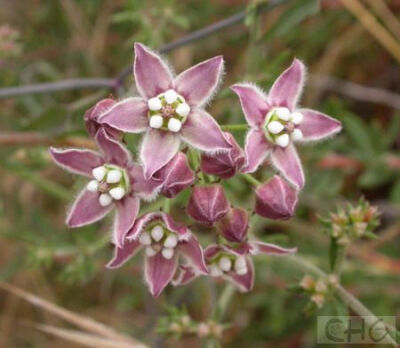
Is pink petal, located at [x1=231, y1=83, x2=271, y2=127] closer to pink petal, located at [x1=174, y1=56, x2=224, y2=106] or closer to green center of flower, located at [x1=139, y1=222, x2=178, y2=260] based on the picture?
pink petal, located at [x1=174, y1=56, x2=224, y2=106]

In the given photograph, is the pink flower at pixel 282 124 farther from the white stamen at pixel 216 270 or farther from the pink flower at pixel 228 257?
the white stamen at pixel 216 270

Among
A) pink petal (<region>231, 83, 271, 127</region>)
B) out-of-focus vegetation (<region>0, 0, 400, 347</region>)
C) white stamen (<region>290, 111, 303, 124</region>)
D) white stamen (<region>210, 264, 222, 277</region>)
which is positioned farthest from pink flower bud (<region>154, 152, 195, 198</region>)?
out-of-focus vegetation (<region>0, 0, 400, 347</region>)

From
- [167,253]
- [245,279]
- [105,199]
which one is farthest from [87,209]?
[245,279]

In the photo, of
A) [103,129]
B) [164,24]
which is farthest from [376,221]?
[164,24]

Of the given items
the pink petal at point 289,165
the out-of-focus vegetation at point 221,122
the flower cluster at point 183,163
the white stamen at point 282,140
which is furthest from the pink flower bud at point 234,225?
the out-of-focus vegetation at point 221,122

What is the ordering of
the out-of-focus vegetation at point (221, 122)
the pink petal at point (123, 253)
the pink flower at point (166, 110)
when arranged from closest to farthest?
1. the pink flower at point (166, 110)
2. the pink petal at point (123, 253)
3. the out-of-focus vegetation at point (221, 122)

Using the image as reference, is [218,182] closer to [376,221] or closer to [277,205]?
[277,205]
